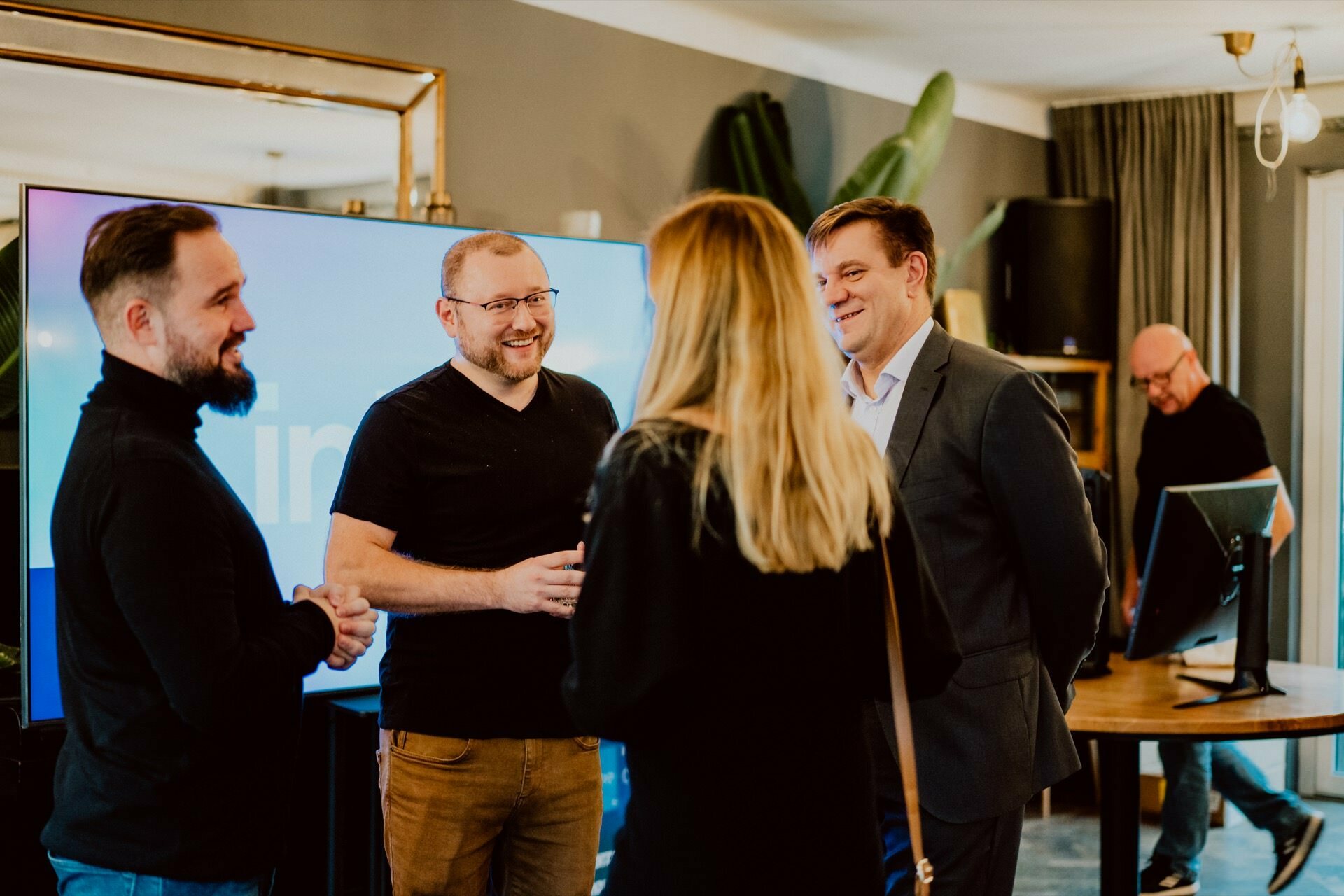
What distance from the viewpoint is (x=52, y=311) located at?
2.39 metres

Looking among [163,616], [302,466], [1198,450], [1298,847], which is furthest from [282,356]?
[1298,847]

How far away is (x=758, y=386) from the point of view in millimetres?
1258

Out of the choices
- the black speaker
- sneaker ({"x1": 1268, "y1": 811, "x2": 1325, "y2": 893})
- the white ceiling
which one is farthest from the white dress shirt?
the black speaker

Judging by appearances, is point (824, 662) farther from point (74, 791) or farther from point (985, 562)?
point (74, 791)

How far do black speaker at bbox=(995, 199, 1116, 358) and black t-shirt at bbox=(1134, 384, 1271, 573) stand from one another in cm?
93

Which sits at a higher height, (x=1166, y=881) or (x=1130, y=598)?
(x=1130, y=598)

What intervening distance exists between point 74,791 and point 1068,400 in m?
4.70

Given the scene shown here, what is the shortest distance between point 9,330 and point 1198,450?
11.5ft

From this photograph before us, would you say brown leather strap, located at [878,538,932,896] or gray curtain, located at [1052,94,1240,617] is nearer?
brown leather strap, located at [878,538,932,896]

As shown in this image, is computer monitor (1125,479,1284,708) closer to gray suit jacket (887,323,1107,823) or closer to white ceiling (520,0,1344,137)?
gray suit jacket (887,323,1107,823)

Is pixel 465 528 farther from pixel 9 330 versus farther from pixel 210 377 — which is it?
pixel 9 330

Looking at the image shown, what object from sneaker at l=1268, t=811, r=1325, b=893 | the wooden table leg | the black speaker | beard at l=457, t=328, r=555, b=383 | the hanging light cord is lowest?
sneaker at l=1268, t=811, r=1325, b=893

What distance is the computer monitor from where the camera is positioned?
2.69m

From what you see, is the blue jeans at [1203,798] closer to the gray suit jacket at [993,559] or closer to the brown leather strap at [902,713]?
the gray suit jacket at [993,559]
